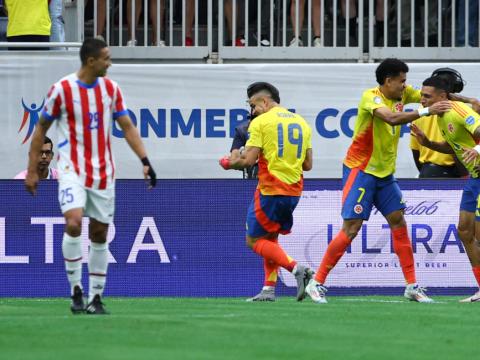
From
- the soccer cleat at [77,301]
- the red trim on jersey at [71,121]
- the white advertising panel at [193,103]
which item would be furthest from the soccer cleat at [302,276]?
the white advertising panel at [193,103]

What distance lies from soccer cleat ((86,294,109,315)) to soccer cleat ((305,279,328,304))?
2.63m

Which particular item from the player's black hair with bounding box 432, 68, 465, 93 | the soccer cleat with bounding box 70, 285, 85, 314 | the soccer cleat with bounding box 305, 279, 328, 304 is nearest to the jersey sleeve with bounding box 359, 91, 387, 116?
the player's black hair with bounding box 432, 68, 465, 93

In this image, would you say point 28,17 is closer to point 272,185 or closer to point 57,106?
point 272,185

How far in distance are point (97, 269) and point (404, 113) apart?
3.28m

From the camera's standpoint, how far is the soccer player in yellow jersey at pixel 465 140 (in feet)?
40.1

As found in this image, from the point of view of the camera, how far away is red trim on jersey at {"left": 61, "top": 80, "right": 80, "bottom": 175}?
32.6 ft

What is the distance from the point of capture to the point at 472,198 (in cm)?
1249

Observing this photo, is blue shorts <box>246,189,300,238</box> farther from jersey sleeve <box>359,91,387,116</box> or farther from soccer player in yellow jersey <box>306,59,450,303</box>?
jersey sleeve <box>359,91,387,116</box>

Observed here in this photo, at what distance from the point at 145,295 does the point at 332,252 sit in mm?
2951

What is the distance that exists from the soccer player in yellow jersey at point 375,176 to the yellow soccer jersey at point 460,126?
0.23 m

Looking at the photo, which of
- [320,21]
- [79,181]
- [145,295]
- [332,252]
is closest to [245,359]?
[79,181]

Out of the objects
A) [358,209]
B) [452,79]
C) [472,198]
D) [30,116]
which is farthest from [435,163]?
[30,116]

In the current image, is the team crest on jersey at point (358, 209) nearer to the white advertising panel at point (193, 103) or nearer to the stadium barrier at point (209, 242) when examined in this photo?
the stadium barrier at point (209, 242)

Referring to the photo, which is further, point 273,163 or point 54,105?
point 273,163
